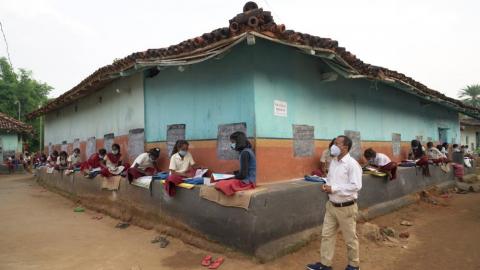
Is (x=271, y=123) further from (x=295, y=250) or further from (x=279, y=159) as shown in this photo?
(x=295, y=250)

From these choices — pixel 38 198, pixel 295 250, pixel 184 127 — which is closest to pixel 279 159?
pixel 295 250

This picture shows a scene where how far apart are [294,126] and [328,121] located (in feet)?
4.57

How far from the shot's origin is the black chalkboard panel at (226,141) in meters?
6.20

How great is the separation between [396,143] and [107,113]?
8.91 meters

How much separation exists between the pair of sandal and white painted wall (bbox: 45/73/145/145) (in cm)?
421

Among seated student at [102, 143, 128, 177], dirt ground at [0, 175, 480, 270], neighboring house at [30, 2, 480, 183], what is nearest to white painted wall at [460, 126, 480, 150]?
neighboring house at [30, 2, 480, 183]

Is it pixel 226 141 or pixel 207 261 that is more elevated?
pixel 226 141

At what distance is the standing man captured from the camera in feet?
Answer: 14.7

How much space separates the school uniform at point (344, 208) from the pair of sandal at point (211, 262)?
1.44 meters

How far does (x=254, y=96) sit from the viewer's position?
5.88 meters

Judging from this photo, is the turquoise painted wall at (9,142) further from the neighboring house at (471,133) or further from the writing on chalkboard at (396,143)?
the neighboring house at (471,133)

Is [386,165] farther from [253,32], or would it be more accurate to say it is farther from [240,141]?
[253,32]

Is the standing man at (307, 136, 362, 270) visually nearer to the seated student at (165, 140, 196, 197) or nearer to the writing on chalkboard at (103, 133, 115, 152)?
the seated student at (165, 140, 196, 197)

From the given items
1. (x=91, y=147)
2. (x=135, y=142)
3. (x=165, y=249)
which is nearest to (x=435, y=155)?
(x=135, y=142)
